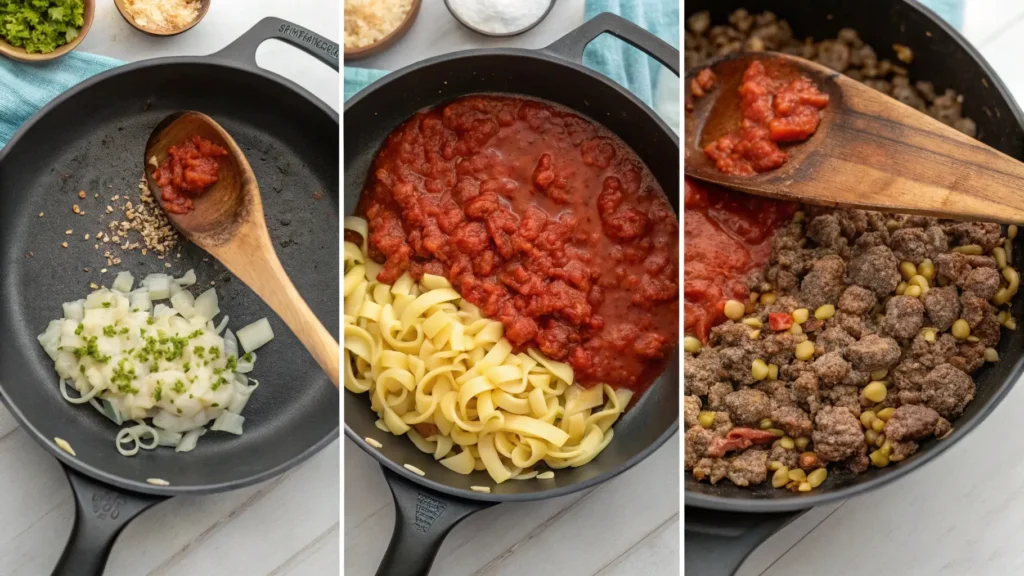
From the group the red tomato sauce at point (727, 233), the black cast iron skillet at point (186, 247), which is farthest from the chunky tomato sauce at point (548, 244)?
the black cast iron skillet at point (186, 247)

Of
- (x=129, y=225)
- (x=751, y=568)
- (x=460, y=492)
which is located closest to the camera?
(x=460, y=492)

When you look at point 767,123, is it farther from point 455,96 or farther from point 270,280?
point 270,280

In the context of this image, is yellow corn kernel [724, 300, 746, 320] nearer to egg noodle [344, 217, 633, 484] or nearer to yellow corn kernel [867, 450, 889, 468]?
egg noodle [344, 217, 633, 484]

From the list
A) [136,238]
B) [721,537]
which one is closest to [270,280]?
[136,238]

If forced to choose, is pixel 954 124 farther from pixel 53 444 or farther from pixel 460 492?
pixel 53 444

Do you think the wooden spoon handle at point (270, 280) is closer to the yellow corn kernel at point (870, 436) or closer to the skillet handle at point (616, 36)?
the skillet handle at point (616, 36)

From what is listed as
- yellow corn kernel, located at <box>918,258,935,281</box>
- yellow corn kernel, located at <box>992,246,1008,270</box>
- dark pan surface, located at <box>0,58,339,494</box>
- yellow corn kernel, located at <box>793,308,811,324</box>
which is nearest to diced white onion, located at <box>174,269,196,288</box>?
dark pan surface, located at <box>0,58,339,494</box>

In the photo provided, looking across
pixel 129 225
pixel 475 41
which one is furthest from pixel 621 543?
pixel 129 225
